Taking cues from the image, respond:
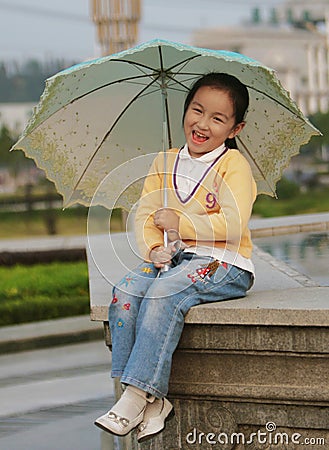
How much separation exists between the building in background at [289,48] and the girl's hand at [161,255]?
148 feet

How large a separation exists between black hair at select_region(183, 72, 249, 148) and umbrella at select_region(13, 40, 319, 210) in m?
0.06

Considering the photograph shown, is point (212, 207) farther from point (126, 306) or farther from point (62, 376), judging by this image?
point (62, 376)

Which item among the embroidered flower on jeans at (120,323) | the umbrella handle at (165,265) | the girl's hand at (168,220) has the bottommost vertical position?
the embroidered flower on jeans at (120,323)

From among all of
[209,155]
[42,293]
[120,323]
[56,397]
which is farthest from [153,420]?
[42,293]

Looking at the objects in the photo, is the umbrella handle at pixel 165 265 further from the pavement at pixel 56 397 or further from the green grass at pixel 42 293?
the green grass at pixel 42 293

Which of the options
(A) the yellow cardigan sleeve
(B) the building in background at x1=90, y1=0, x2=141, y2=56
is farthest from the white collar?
(B) the building in background at x1=90, y1=0, x2=141, y2=56

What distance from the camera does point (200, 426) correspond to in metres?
3.11

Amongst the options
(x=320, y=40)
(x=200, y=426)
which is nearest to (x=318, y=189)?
(x=200, y=426)

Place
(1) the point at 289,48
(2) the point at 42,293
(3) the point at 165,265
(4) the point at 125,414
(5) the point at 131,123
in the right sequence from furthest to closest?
(1) the point at 289,48 < (2) the point at 42,293 < (5) the point at 131,123 < (3) the point at 165,265 < (4) the point at 125,414

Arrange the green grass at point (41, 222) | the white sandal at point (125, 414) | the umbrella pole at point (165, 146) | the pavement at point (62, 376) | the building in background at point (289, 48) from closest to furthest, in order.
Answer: the white sandal at point (125, 414), the umbrella pole at point (165, 146), the pavement at point (62, 376), the green grass at point (41, 222), the building in background at point (289, 48)

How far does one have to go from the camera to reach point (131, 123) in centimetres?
359

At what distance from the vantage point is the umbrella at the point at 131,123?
3.34m

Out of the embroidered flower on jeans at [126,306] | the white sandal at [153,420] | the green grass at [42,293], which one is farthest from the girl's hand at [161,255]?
the green grass at [42,293]

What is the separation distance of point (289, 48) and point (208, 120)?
51170mm
